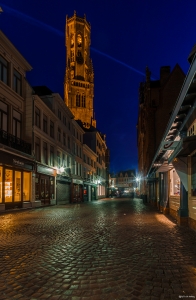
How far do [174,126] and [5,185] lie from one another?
14.6 meters

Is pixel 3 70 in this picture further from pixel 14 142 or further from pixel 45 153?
pixel 45 153

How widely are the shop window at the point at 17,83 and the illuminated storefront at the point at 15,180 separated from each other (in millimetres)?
6246

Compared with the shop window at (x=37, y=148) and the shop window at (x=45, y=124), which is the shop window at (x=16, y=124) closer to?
the shop window at (x=37, y=148)

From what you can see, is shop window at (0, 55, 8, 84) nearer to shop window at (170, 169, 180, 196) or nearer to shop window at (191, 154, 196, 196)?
shop window at (170, 169, 180, 196)

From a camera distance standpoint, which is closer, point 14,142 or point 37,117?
point 14,142

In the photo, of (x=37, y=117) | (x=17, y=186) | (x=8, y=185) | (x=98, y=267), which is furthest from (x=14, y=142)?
(x=98, y=267)

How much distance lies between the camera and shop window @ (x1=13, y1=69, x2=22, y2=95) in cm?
2378

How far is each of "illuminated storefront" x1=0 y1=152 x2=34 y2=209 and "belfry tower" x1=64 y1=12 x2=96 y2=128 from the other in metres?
72.1

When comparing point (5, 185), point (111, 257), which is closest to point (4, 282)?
point (111, 257)

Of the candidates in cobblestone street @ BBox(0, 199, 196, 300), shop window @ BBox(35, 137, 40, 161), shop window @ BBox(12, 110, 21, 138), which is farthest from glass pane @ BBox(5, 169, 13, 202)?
cobblestone street @ BBox(0, 199, 196, 300)

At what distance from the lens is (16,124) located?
23688 millimetres

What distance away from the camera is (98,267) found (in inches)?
218

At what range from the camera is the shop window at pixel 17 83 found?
78.0 feet

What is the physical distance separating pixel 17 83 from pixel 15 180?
341 inches
